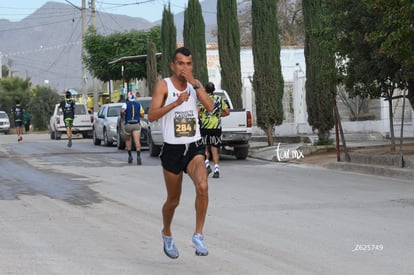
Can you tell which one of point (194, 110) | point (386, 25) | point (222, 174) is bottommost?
point (222, 174)

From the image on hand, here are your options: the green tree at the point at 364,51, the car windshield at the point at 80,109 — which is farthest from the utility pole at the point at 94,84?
the green tree at the point at 364,51

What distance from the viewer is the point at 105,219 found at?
11328 millimetres

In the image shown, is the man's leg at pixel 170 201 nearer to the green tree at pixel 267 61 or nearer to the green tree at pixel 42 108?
the green tree at pixel 267 61

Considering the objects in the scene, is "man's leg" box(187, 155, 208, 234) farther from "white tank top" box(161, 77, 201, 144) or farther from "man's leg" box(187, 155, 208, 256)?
"white tank top" box(161, 77, 201, 144)

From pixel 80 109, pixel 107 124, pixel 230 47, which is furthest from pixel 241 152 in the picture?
pixel 80 109

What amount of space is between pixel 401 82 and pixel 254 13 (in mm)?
9948

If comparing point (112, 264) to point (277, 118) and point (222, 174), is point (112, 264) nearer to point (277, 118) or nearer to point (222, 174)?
point (222, 174)

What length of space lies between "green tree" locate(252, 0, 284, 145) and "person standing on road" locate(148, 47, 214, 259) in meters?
18.7

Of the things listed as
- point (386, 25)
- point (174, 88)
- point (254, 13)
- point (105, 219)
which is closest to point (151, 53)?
point (254, 13)

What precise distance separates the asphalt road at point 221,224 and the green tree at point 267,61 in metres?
8.62

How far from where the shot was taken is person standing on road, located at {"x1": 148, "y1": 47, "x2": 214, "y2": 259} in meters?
8.12

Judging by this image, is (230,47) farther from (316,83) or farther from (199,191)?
(199,191)

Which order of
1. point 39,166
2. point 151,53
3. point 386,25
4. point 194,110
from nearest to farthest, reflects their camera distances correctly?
point 194,110, point 386,25, point 39,166, point 151,53

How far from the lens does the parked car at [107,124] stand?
31.3 m
